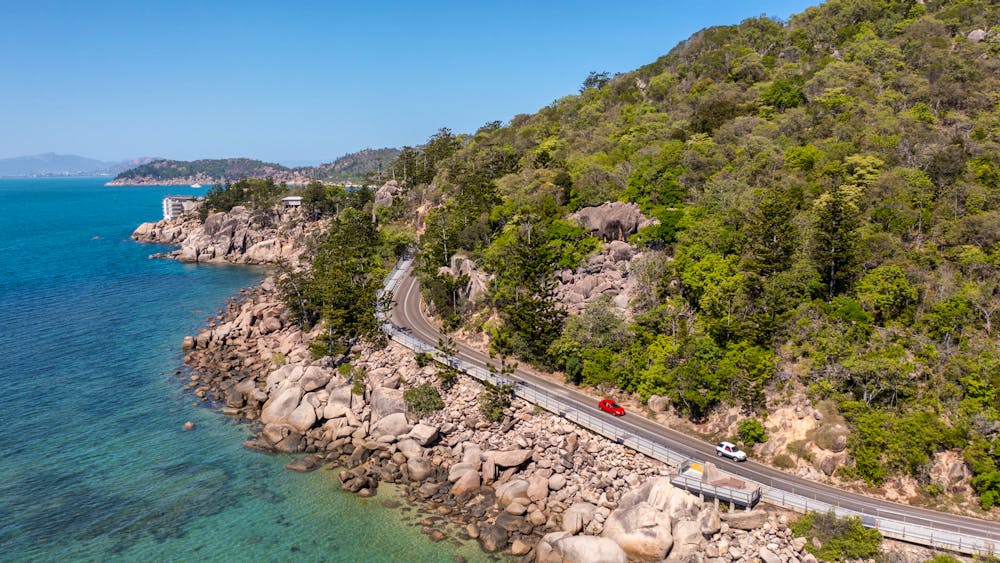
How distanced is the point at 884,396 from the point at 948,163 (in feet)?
112

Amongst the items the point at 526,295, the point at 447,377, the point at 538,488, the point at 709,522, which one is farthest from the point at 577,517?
the point at 526,295

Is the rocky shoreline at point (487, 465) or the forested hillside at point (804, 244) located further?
the forested hillside at point (804, 244)

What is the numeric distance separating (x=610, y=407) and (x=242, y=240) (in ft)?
414

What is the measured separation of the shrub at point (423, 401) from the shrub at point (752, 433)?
27.5m

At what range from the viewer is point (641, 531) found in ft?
123

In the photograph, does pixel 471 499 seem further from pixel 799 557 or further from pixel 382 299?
pixel 382 299

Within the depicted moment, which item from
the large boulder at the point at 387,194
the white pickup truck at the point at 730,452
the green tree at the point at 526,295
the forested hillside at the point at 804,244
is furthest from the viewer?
the large boulder at the point at 387,194

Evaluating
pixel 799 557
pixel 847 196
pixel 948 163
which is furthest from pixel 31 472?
pixel 948 163

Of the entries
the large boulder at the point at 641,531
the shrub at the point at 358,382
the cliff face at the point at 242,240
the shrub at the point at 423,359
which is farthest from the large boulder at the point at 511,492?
the cliff face at the point at 242,240

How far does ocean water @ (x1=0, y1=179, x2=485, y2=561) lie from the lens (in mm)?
39156

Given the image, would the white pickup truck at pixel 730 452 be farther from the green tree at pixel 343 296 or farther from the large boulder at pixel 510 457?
the green tree at pixel 343 296

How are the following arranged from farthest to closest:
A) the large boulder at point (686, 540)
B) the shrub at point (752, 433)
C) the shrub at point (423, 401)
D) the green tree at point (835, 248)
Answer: the shrub at point (423, 401)
the green tree at point (835, 248)
the shrub at point (752, 433)
the large boulder at point (686, 540)

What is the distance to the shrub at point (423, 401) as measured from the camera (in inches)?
2127

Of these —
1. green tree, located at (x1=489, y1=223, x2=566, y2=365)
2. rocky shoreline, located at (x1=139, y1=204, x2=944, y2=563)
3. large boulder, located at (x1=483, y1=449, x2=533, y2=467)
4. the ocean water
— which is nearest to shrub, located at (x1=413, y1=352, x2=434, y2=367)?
rocky shoreline, located at (x1=139, y1=204, x2=944, y2=563)
